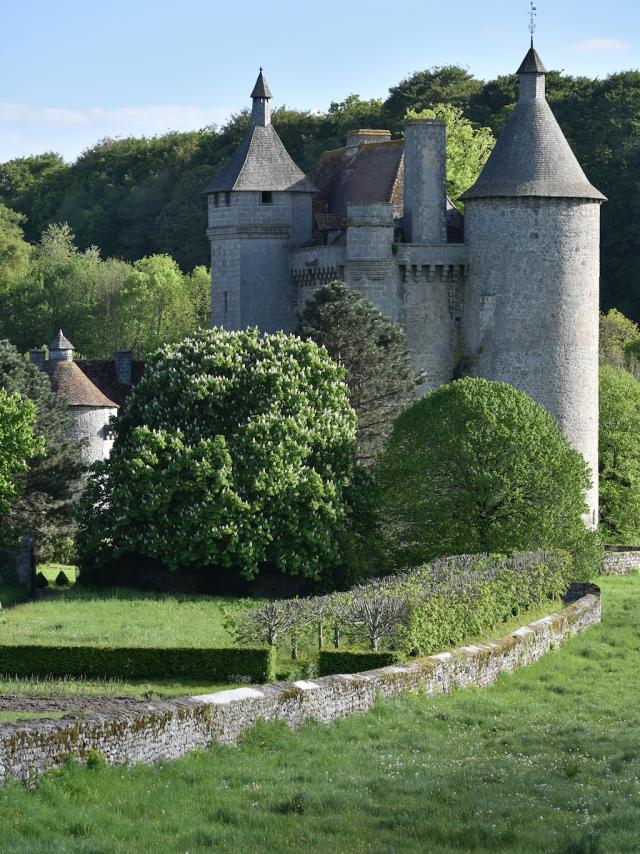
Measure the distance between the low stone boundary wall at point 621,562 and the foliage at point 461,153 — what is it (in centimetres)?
2009

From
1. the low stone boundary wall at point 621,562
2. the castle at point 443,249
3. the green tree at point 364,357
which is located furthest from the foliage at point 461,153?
the low stone boundary wall at point 621,562

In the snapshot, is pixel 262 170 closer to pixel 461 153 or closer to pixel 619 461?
pixel 461 153

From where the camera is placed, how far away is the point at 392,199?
2350 inches

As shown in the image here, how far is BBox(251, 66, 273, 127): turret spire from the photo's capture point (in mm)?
61000

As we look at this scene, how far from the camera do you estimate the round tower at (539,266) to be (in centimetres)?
5600

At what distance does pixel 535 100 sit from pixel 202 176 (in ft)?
173

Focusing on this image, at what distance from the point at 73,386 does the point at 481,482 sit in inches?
887

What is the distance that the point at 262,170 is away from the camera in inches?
2391

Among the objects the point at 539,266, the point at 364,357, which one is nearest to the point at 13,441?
the point at 364,357

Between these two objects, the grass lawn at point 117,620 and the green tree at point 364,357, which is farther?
the green tree at point 364,357

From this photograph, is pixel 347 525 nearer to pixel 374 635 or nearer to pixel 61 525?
pixel 61 525

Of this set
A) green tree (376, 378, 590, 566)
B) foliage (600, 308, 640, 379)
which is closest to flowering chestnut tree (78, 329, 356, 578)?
green tree (376, 378, 590, 566)

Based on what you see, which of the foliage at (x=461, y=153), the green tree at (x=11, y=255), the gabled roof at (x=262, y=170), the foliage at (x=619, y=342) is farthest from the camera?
the green tree at (x=11, y=255)

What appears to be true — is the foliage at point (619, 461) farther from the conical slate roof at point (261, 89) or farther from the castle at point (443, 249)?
the conical slate roof at point (261, 89)
